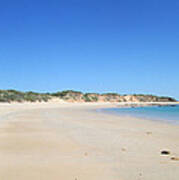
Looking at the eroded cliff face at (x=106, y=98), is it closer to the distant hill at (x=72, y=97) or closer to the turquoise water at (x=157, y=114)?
the distant hill at (x=72, y=97)

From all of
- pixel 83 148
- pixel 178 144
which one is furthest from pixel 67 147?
pixel 178 144

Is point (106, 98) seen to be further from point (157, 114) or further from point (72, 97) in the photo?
point (157, 114)

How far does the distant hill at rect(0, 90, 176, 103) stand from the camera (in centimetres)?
6212

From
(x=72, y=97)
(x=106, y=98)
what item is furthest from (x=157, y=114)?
(x=106, y=98)

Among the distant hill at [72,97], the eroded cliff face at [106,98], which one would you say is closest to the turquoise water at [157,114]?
the distant hill at [72,97]

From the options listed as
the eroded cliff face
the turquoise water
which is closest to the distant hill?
the eroded cliff face

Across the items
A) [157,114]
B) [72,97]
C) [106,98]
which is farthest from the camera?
[106,98]

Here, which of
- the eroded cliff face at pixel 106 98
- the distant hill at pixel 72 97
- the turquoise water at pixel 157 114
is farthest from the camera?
the eroded cliff face at pixel 106 98

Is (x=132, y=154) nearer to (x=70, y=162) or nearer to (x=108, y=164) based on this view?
(x=108, y=164)

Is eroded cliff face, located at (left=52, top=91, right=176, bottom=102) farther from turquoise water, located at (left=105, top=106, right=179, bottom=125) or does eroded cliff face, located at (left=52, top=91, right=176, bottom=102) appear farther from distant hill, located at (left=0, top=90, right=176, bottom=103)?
turquoise water, located at (left=105, top=106, right=179, bottom=125)

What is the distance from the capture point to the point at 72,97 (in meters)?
89.1

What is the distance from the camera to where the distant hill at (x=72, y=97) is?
204 ft

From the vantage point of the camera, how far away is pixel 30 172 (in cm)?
445

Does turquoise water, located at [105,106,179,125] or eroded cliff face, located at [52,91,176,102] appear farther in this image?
eroded cliff face, located at [52,91,176,102]
